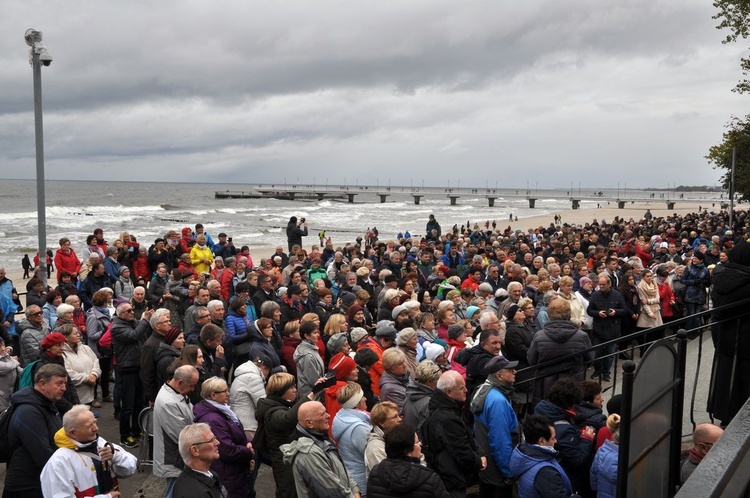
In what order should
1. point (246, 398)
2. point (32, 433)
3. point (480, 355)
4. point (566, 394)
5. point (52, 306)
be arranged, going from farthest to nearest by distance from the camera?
point (52, 306) → point (480, 355) → point (246, 398) → point (566, 394) → point (32, 433)

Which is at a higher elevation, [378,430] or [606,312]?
[606,312]

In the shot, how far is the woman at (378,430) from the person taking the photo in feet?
14.3

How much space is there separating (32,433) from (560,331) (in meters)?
4.60

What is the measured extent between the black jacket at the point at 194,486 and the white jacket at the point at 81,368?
290cm

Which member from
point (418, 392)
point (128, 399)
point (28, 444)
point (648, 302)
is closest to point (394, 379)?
point (418, 392)

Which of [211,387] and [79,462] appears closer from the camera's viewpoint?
[79,462]

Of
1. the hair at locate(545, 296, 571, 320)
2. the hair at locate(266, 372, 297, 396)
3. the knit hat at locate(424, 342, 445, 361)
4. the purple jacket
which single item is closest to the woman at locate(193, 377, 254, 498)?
the purple jacket

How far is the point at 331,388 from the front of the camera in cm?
532

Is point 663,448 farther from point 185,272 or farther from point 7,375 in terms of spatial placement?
point 185,272

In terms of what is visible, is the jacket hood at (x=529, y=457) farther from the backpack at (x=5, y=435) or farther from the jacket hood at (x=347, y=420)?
the backpack at (x=5, y=435)

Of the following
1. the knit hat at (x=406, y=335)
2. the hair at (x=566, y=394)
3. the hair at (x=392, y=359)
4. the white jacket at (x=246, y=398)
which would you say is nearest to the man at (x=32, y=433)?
the white jacket at (x=246, y=398)

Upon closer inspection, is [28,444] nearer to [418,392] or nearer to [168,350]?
[168,350]

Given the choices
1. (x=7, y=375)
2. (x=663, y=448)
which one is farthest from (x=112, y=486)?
(x=663, y=448)

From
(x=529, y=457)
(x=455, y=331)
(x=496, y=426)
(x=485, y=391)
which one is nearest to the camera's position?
(x=529, y=457)
